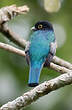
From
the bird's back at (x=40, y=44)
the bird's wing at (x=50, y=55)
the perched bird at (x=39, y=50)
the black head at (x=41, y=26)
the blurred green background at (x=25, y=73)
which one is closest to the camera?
the perched bird at (x=39, y=50)

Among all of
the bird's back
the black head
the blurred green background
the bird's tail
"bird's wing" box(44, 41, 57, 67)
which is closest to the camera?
the bird's tail

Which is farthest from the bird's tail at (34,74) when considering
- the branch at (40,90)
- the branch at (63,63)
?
the branch at (40,90)

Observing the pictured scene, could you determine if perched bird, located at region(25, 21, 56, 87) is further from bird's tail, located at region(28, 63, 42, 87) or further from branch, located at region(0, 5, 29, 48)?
branch, located at region(0, 5, 29, 48)

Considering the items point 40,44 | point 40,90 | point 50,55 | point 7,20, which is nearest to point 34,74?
point 50,55

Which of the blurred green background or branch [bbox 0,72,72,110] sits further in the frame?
the blurred green background

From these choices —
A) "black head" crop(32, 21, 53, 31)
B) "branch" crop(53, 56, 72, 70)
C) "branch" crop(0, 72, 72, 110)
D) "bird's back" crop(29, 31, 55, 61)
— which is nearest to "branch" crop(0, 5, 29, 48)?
"bird's back" crop(29, 31, 55, 61)

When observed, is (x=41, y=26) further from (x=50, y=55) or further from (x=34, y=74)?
(x=34, y=74)

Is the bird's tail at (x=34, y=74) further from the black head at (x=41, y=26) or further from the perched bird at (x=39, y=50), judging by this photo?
the black head at (x=41, y=26)

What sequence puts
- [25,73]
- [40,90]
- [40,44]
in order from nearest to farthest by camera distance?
[40,90] → [40,44] → [25,73]
